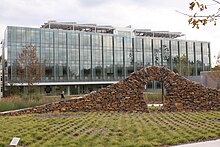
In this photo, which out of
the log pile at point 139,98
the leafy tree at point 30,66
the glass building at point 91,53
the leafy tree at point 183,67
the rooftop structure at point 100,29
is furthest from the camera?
the leafy tree at point 183,67

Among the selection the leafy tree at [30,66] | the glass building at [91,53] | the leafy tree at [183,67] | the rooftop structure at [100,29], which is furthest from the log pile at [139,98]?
the rooftop structure at [100,29]

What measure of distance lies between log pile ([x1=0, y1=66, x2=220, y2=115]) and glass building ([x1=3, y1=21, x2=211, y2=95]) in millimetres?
29199

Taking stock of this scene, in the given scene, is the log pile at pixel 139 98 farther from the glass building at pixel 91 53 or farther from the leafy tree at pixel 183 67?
the leafy tree at pixel 183 67

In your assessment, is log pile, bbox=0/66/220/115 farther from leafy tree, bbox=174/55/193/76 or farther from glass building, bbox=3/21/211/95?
leafy tree, bbox=174/55/193/76

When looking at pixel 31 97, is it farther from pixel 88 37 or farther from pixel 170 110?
pixel 88 37

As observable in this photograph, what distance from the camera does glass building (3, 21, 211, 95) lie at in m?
49.5

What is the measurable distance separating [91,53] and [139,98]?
129ft

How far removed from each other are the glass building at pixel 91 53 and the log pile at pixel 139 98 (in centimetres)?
2920

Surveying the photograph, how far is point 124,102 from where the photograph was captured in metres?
18.2

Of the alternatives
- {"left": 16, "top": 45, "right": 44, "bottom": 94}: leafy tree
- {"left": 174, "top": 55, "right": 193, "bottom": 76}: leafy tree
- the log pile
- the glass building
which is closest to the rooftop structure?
the glass building

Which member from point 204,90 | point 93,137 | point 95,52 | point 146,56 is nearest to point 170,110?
point 204,90

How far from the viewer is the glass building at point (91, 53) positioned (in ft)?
163

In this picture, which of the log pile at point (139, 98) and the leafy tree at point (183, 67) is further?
the leafy tree at point (183, 67)

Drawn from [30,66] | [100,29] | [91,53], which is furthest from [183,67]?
[30,66]
